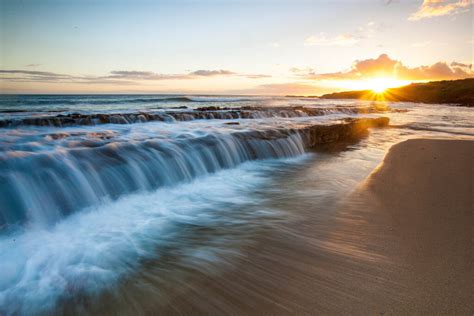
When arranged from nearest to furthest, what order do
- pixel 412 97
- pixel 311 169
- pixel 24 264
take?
pixel 24 264 → pixel 311 169 → pixel 412 97

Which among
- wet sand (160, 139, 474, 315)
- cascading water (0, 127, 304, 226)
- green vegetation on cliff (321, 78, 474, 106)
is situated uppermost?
green vegetation on cliff (321, 78, 474, 106)

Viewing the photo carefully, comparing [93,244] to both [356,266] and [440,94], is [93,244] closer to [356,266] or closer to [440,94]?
[356,266]

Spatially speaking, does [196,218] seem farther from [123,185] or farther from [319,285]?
[319,285]

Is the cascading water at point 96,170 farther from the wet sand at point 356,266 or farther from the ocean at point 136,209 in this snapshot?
the wet sand at point 356,266

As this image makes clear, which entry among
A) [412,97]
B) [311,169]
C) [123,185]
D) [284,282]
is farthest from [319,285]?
[412,97]

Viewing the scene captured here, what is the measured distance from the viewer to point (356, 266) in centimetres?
259

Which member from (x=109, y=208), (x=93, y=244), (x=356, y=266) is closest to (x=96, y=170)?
(x=109, y=208)

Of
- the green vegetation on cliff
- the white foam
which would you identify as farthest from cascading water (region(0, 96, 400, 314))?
the green vegetation on cliff

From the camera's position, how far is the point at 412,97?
7012 cm

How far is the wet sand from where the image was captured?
2.13m

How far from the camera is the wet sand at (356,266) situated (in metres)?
2.13

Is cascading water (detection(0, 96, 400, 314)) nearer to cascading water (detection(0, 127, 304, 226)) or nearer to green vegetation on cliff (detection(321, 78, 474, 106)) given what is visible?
cascading water (detection(0, 127, 304, 226))

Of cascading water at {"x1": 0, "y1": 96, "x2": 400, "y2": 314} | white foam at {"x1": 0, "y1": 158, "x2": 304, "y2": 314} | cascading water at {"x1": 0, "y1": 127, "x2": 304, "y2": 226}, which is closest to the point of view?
white foam at {"x1": 0, "y1": 158, "x2": 304, "y2": 314}

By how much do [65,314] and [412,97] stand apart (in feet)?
267
